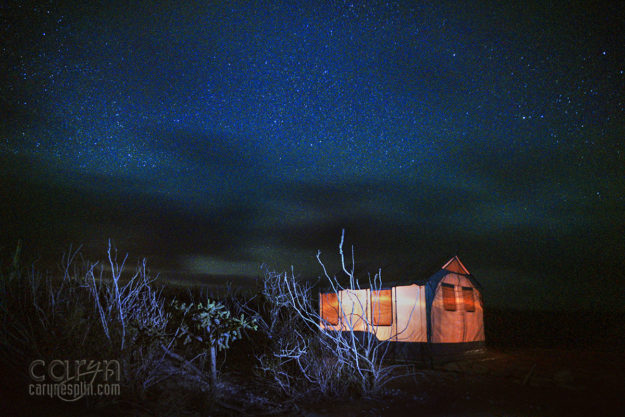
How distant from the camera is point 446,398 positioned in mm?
7496

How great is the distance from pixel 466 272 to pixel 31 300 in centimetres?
1252

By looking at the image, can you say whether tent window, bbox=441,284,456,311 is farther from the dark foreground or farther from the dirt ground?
the dark foreground

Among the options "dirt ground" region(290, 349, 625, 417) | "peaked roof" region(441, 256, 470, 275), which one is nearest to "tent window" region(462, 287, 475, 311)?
"peaked roof" region(441, 256, 470, 275)

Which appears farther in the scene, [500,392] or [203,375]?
[203,375]

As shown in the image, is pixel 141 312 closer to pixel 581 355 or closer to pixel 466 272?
pixel 466 272

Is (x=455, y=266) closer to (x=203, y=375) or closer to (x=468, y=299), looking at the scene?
(x=468, y=299)

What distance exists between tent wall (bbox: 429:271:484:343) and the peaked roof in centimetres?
13

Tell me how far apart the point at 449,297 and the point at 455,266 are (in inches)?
41.9

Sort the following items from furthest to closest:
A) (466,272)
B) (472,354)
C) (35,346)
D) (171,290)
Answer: (171,290)
(466,272)
(472,354)
(35,346)

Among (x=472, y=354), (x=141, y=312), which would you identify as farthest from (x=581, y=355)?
(x=141, y=312)

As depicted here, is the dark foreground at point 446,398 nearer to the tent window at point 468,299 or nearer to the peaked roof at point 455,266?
the tent window at point 468,299

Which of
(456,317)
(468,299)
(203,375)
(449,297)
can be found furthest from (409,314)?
(203,375)

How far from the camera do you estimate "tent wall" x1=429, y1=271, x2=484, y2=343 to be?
1220 cm

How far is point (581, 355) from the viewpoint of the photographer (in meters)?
14.2
